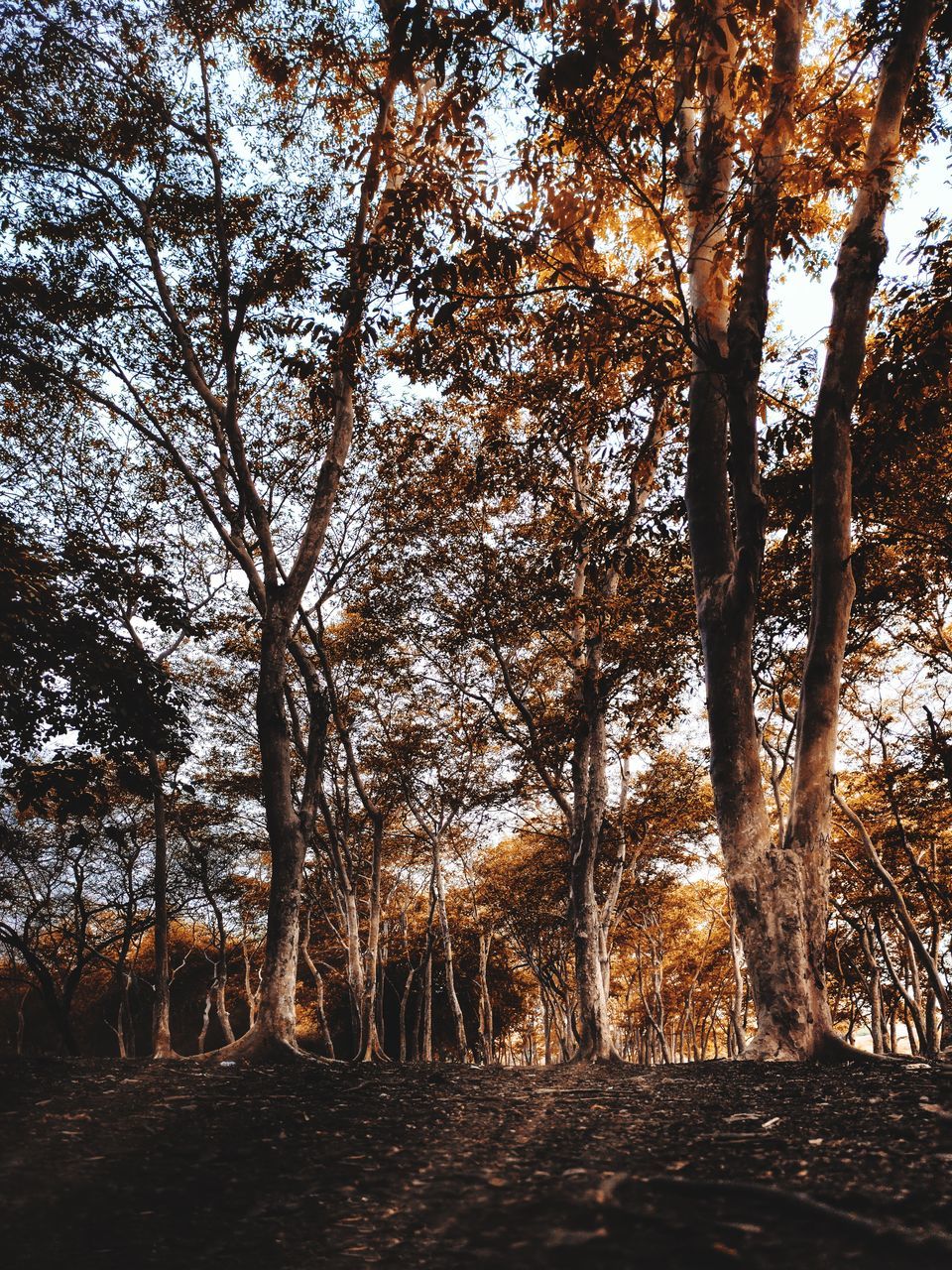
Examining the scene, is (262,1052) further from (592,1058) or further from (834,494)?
(834,494)

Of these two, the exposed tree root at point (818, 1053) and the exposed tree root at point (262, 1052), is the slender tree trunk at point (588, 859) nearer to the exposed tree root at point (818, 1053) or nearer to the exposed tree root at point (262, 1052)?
the exposed tree root at point (262, 1052)

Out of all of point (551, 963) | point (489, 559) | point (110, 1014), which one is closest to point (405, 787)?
point (489, 559)

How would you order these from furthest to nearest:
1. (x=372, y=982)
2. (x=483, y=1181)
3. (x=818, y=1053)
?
1. (x=372, y=982)
2. (x=818, y=1053)
3. (x=483, y=1181)

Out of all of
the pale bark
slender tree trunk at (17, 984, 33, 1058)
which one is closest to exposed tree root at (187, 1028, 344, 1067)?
the pale bark

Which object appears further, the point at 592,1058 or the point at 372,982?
the point at 372,982

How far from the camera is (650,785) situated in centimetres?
1677

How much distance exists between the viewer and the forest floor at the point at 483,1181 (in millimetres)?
1140

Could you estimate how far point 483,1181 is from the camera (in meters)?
Result: 1.52

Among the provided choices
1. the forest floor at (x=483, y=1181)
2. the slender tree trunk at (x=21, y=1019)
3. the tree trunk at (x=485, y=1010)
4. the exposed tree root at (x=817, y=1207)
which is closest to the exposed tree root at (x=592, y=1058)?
the forest floor at (x=483, y=1181)

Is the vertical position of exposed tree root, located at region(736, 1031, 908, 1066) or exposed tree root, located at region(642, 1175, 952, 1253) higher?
exposed tree root, located at region(642, 1175, 952, 1253)

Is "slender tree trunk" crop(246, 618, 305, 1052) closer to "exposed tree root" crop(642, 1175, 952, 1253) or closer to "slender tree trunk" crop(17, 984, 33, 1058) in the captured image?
"exposed tree root" crop(642, 1175, 952, 1253)

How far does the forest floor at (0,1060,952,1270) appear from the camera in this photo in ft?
3.74

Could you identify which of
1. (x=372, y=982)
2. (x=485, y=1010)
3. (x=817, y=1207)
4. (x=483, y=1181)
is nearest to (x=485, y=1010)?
(x=485, y=1010)

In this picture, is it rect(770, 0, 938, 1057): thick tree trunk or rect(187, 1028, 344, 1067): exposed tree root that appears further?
rect(187, 1028, 344, 1067): exposed tree root
